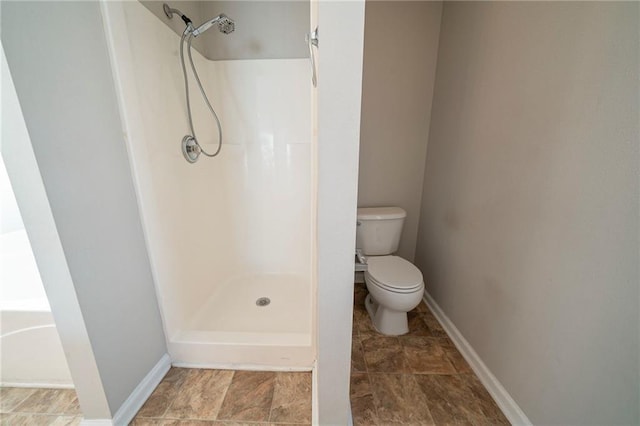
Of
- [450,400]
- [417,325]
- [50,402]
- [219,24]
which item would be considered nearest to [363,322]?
[417,325]

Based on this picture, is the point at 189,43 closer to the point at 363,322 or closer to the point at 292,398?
the point at 292,398

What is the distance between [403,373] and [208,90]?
7.12 feet

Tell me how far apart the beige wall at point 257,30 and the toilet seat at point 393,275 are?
157cm

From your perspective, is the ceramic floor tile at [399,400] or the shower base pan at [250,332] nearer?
the ceramic floor tile at [399,400]

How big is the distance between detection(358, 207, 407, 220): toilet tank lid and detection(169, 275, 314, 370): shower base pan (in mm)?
731

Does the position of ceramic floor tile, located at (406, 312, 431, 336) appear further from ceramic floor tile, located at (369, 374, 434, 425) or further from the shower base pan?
the shower base pan

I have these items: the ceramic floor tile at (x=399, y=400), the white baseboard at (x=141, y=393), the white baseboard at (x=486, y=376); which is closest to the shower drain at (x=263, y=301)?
the white baseboard at (x=141, y=393)

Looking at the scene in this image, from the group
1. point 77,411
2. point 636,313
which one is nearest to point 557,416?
point 636,313

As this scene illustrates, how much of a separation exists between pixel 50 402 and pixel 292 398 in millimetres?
1070

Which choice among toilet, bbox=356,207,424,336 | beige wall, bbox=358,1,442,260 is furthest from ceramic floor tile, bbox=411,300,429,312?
beige wall, bbox=358,1,442,260

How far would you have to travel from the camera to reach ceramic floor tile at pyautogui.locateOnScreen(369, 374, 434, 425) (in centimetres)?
99

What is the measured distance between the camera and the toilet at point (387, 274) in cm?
133

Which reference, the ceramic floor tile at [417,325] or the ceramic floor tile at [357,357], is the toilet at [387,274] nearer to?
the ceramic floor tile at [417,325]

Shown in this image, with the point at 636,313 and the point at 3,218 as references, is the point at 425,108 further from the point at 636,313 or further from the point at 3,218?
the point at 3,218
